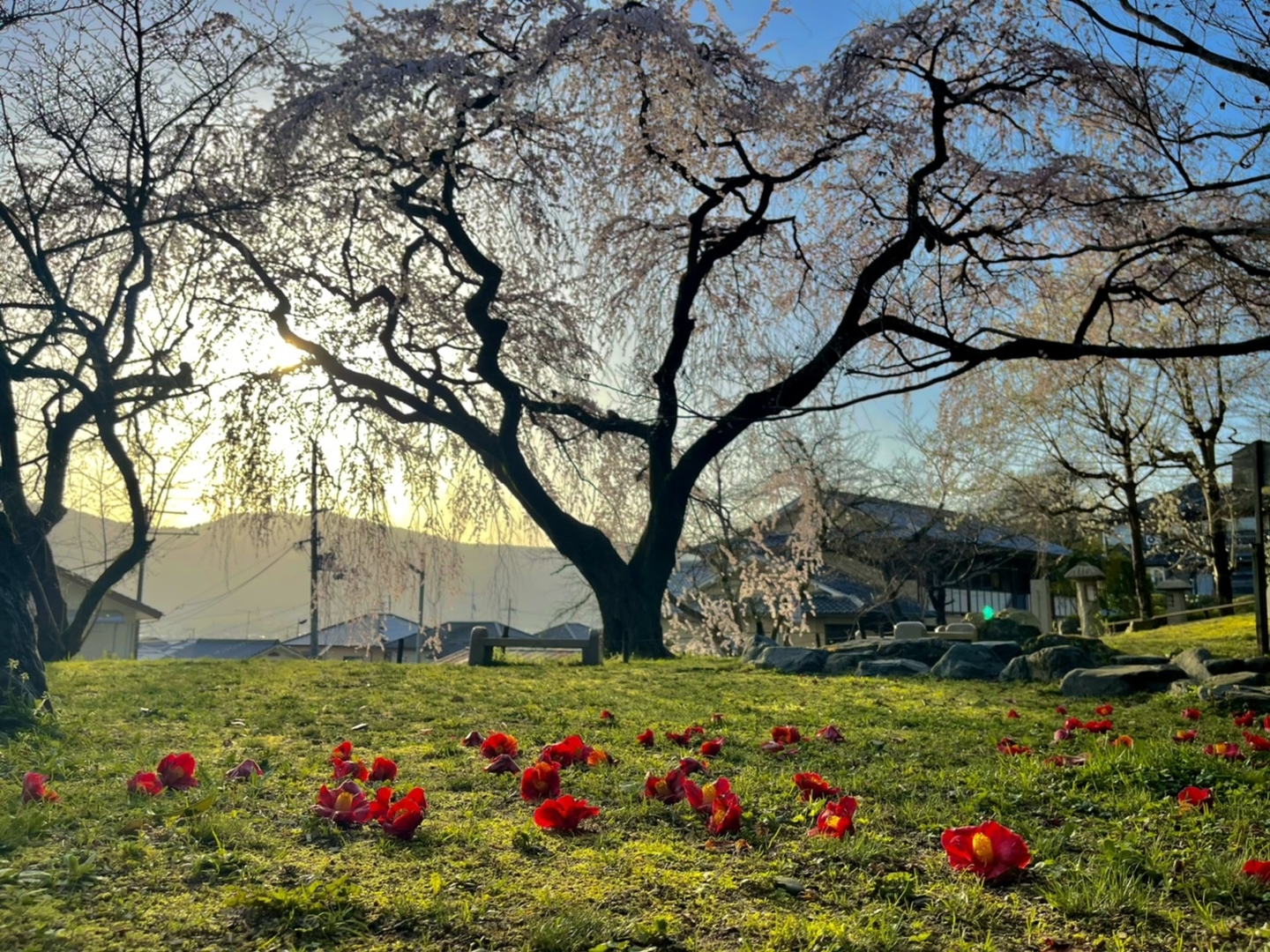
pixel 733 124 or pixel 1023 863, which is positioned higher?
pixel 733 124

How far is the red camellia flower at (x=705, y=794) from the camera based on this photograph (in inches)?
117

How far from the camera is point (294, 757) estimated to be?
429 centimetres

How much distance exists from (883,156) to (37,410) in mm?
11521

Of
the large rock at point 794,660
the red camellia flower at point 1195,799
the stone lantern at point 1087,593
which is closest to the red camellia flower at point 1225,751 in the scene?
the red camellia flower at point 1195,799

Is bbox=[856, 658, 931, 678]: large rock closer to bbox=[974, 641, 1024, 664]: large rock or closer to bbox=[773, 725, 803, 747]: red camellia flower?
bbox=[974, 641, 1024, 664]: large rock

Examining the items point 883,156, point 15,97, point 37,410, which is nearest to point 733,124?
point 883,156

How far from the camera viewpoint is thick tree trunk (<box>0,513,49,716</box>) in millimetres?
4363

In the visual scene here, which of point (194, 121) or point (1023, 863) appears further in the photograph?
point (194, 121)

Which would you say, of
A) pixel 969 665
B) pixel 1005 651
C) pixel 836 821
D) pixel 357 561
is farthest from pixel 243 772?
pixel 357 561

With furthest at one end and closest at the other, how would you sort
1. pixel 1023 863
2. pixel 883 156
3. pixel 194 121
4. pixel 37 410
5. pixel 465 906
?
pixel 37 410
pixel 194 121
pixel 883 156
pixel 1023 863
pixel 465 906

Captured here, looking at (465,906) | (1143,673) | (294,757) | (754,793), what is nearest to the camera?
(465,906)

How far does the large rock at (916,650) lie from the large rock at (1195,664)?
8.65ft

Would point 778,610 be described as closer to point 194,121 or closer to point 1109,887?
point 194,121

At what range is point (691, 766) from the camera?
3.64 meters
